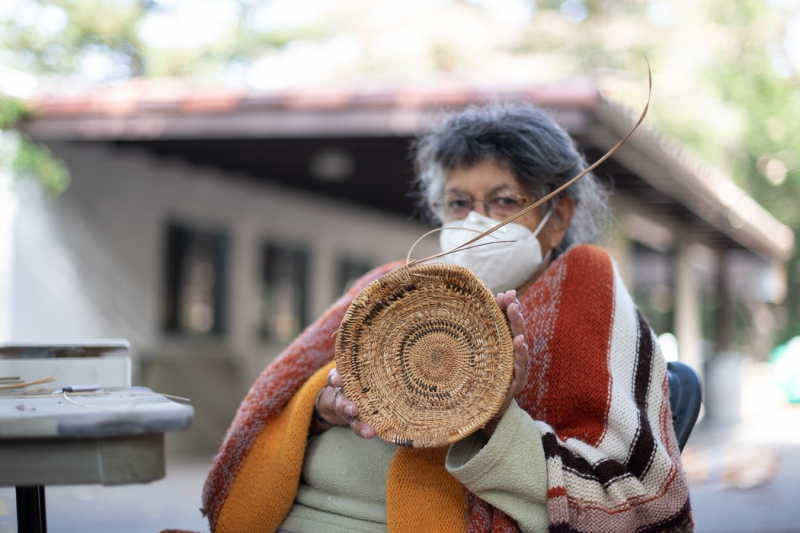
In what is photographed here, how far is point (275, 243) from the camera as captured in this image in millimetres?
9297

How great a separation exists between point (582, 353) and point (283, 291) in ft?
26.4

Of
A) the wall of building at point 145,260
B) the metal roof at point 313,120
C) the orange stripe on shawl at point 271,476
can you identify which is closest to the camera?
the orange stripe on shawl at point 271,476

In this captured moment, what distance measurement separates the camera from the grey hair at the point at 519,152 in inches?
82.1

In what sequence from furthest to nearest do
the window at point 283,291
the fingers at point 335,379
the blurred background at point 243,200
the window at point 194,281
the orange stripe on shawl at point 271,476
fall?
the window at point 283,291 < the window at point 194,281 < the blurred background at point 243,200 < the orange stripe on shawl at point 271,476 < the fingers at point 335,379

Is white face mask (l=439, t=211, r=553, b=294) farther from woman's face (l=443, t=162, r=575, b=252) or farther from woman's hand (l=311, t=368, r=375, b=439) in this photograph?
woman's hand (l=311, t=368, r=375, b=439)

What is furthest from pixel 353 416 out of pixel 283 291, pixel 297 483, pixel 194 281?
pixel 283 291

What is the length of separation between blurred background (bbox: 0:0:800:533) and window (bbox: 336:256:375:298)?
0.04m

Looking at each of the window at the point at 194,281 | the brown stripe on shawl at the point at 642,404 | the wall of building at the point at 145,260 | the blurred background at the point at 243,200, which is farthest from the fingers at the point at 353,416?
the window at the point at 194,281

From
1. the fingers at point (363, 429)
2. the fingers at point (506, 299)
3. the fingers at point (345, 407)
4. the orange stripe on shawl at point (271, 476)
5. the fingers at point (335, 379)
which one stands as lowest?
the orange stripe on shawl at point (271, 476)

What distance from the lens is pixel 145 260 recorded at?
24.0ft

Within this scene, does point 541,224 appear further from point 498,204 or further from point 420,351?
point 420,351

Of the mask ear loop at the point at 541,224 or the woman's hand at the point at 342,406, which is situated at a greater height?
the mask ear loop at the point at 541,224

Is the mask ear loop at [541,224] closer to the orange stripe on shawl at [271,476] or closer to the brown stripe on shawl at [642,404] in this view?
the brown stripe on shawl at [642,404]

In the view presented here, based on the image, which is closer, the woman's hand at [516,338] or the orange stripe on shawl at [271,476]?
the woman's hand at [516,338]
